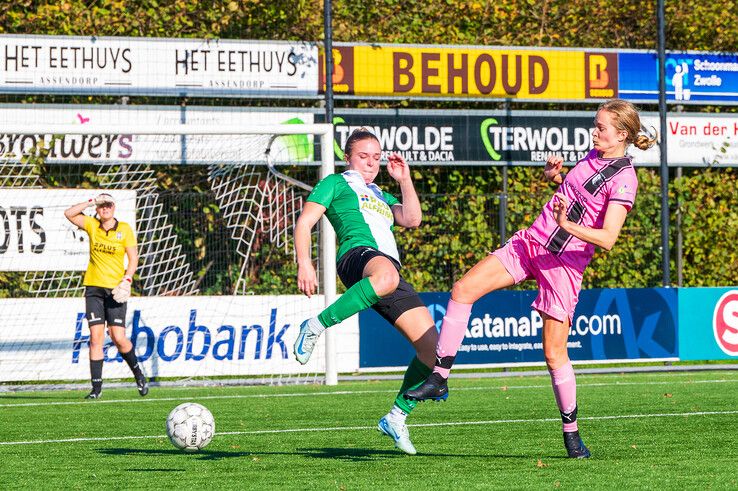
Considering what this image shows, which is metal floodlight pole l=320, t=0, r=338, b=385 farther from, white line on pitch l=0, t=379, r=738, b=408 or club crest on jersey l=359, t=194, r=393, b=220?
club crest on jersey l=359, t=194, r=393, b=220

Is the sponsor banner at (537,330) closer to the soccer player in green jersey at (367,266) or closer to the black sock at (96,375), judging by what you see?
the black sock at (96,375)

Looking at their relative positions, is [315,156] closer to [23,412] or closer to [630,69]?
[630,69]

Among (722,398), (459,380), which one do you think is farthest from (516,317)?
(722,398)

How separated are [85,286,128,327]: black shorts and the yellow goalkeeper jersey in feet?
0.26

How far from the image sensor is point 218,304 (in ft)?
49.3

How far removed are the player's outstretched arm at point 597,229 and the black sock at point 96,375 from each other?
24.5 feet

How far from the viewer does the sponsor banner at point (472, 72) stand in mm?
18750

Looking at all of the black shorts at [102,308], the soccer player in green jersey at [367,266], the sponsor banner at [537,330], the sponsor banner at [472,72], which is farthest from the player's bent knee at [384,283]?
the sponsor banner at [472,72]

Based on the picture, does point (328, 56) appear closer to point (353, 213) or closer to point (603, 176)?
point (353, 213)

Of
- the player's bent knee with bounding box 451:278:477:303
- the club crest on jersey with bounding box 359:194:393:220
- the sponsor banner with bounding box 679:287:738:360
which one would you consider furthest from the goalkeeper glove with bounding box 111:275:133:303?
the sponsor banner with bounding box 679:287:738:360

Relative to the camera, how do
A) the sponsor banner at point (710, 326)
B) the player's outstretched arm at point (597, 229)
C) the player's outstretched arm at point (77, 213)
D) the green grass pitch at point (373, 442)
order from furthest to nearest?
the sponsor banner at point (710, 326), the player's outstretched arm at point (77, 213), the player's outstretched arm at point (597, 229), the green grass pitch at point (373, 442)

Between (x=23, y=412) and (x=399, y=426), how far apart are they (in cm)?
508

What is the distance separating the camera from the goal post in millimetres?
14945

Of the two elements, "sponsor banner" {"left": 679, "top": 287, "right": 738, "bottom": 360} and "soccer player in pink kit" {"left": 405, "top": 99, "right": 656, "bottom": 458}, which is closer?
"soccer player in pink kit" {"left": 405, "top": 99, "right": 656, "bottom": 458}
